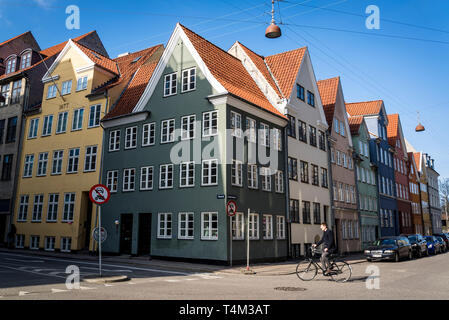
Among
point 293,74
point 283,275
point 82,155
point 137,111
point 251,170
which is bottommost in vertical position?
point 283,275

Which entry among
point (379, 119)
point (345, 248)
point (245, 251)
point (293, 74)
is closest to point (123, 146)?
point (245, 251)

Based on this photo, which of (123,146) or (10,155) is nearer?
(123,146)

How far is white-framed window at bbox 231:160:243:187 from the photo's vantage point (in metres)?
22.1

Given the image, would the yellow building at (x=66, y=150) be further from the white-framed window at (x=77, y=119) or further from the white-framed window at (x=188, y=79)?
the white-framed window at (x=188, y=79)

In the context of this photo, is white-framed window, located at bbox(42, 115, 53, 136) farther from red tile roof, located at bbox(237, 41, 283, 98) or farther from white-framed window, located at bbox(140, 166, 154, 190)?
red tile roof, located at bbox(237, 41, 283, 98)

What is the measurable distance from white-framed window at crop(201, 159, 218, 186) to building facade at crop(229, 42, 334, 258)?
271 inches

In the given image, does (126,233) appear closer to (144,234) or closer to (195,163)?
(144,234)

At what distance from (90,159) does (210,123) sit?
10486 mm

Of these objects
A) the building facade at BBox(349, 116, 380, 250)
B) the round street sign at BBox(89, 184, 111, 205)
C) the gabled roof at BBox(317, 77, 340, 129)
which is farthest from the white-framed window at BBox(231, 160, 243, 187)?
the building facade at BBox(349, 116, 380, 250)

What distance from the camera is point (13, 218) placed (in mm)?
32031

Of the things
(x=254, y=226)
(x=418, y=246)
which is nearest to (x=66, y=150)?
(x=254, y=226)

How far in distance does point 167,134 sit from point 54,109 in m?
12.3
